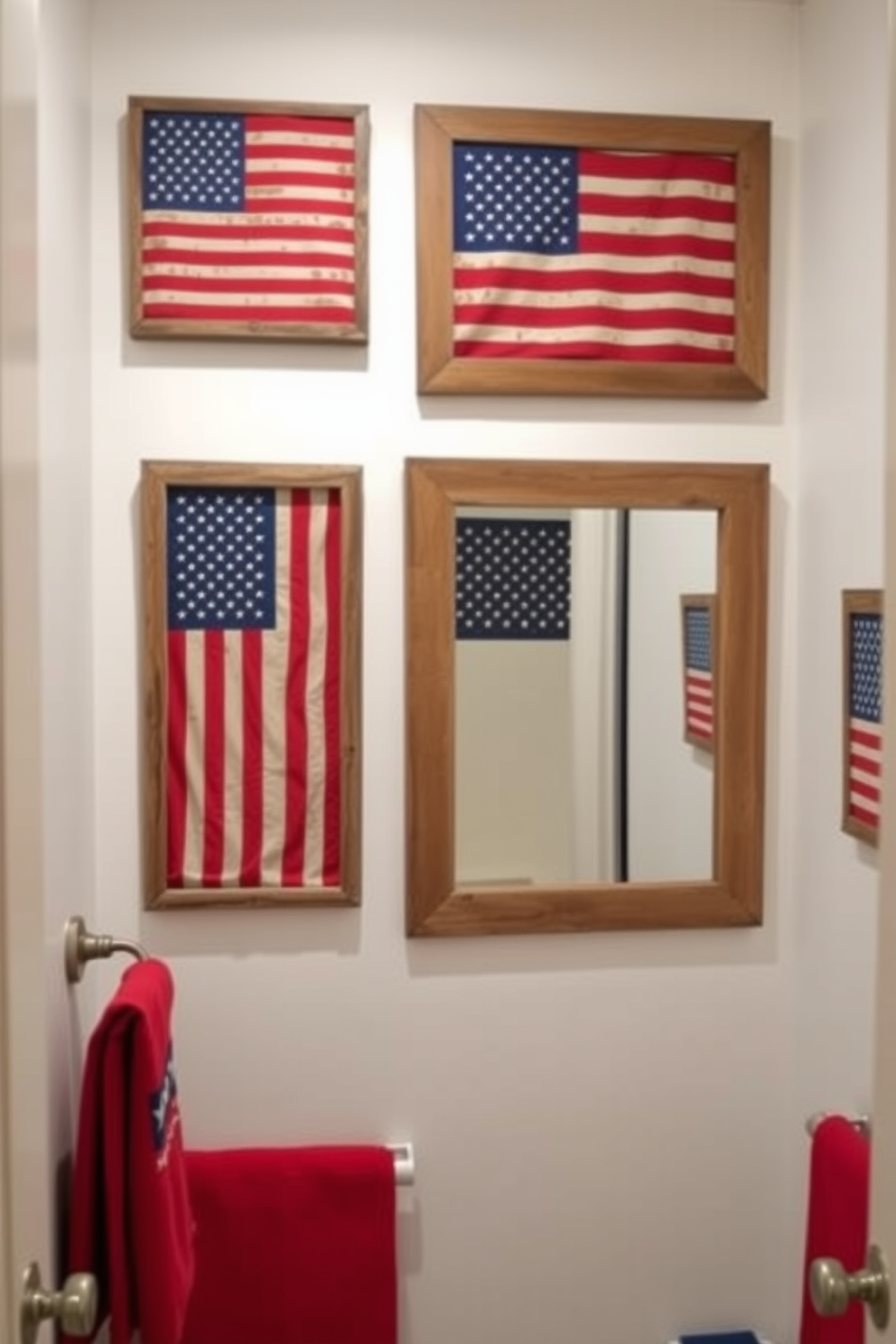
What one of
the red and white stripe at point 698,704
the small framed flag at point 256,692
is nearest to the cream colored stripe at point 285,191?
the small framed flag at point 256,692

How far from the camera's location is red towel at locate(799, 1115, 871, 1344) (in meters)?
1.47

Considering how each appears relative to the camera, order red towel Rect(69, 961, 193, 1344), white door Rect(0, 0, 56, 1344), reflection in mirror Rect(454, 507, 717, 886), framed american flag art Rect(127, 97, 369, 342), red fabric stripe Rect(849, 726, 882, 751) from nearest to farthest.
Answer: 1. white door Rect(0, 0, 56, 1344)
2. red towel Rect(69, 961, 193, 1344)
3. red fabric stripe Rect(849, 726, 882, 751)
4. framed american flag art Rect(127, 97, 369, 342)
5. reflection in mirror Rect(454, 507, 717, 886)

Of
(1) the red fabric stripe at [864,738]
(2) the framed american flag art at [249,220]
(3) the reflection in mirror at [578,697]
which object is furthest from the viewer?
(3) the reflection in mirror at [578,697]

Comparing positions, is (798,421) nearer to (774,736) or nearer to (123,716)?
(774,736)

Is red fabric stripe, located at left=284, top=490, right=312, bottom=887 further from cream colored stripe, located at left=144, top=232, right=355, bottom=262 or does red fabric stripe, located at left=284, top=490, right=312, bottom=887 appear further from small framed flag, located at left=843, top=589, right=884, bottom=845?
small framed flag, located at left=843, top=589, right=884, bottom=845

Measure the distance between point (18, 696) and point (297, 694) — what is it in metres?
0.89

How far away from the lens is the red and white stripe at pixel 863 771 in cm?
160

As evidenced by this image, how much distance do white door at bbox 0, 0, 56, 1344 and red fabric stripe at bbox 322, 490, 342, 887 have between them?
829 mm

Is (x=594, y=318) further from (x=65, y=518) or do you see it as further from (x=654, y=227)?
(x=65, y=518)

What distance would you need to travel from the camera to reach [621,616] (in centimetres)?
187

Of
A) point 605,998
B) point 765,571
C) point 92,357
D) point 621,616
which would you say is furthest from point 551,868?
point 92,357

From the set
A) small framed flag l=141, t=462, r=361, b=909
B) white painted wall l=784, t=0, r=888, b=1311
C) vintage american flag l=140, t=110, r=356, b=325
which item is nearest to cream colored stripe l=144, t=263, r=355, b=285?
vintage american flag l=140, t=110, r=356, b=325

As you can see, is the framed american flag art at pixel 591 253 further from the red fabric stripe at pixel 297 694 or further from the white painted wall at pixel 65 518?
the white painted wall at pixel 65 518

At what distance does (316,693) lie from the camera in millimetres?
1809
